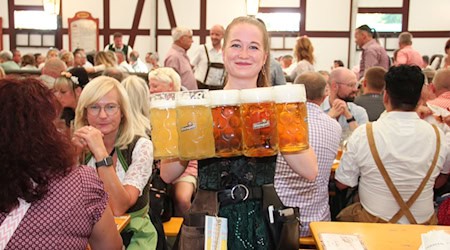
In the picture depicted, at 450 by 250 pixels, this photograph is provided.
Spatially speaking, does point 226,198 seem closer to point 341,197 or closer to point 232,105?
point 232,105

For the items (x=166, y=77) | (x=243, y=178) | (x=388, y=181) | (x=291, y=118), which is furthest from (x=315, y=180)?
(x=166, y=77)

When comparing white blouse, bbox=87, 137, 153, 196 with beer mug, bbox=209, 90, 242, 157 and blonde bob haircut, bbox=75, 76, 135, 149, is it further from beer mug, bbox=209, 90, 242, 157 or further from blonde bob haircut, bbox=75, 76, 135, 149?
beer mug, bbox=209, 90, 242, 157

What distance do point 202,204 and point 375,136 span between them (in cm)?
144

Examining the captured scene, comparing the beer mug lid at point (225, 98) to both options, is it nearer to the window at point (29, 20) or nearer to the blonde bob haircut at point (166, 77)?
the blonde bob haircut at point (166, 77)

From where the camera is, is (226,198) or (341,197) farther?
(341,197)

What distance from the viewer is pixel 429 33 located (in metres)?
13.2

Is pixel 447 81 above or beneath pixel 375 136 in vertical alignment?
above

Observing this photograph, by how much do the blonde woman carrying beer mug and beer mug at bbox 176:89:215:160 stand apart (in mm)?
201

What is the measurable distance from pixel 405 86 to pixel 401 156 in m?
0.38

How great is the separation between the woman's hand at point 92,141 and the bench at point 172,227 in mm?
884

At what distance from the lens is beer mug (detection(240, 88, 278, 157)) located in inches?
57.3

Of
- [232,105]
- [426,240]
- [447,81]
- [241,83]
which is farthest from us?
[447,81]

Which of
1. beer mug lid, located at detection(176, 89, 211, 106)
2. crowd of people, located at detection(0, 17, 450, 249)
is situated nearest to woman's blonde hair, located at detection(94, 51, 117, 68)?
crowd of people, located at detection(0, 17, 450, 249)

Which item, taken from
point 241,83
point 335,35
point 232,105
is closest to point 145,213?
point 241,83
